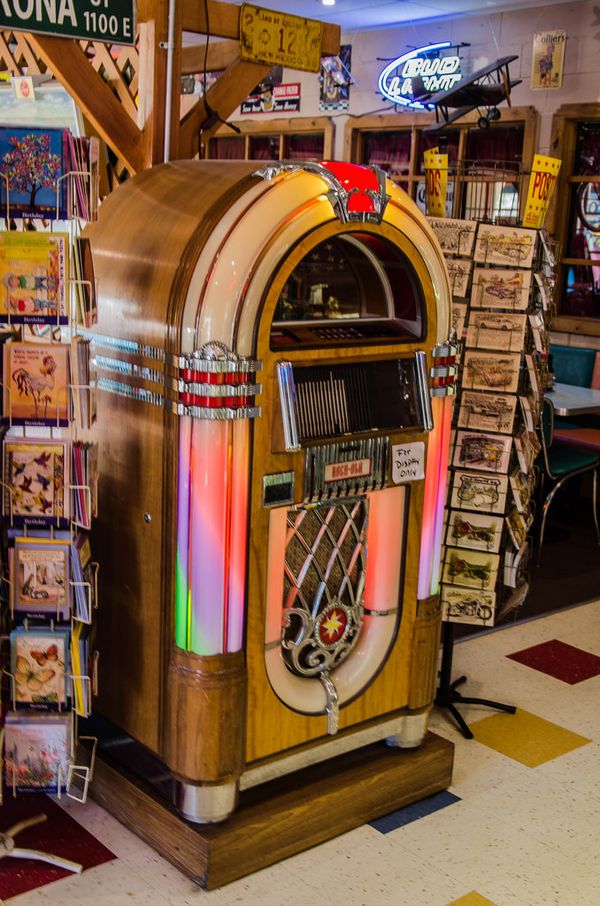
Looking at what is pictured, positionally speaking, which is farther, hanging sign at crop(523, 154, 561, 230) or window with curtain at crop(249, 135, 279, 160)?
window with curtain at crop(249, 135, 279, 160)

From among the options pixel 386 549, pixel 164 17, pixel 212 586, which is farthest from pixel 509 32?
pixel 212 586

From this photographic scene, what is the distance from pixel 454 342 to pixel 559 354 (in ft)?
14.8

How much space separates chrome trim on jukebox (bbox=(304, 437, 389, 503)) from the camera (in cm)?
284

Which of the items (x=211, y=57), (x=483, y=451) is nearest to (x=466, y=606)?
(x=483, y=451)

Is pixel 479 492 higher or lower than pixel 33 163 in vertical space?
lower

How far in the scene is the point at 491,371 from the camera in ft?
11.8

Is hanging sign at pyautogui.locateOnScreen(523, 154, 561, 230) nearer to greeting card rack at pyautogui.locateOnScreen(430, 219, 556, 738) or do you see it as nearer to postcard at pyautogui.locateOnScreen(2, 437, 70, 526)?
greeting card rack at pyautogui.locateOnScreen(430, 219, 556, 738)

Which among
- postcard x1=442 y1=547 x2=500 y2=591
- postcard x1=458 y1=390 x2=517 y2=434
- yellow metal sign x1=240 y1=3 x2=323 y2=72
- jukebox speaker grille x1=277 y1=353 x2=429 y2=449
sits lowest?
postcard x1=442 y1=547 x2=500 y2=591

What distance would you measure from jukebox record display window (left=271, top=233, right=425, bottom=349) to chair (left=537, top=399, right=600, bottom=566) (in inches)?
99.9

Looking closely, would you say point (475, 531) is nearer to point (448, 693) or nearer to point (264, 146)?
point (448, 693)

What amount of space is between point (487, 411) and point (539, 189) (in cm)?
80

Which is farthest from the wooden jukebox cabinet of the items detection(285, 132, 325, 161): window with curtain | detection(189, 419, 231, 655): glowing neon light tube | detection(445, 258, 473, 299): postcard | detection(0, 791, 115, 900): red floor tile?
detection(285, 132, 325, 161): window with curtain

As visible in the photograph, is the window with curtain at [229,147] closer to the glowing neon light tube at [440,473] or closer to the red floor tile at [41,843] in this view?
the glowing neon light tube at [440,473]

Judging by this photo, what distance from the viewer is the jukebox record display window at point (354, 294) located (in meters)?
2.98
